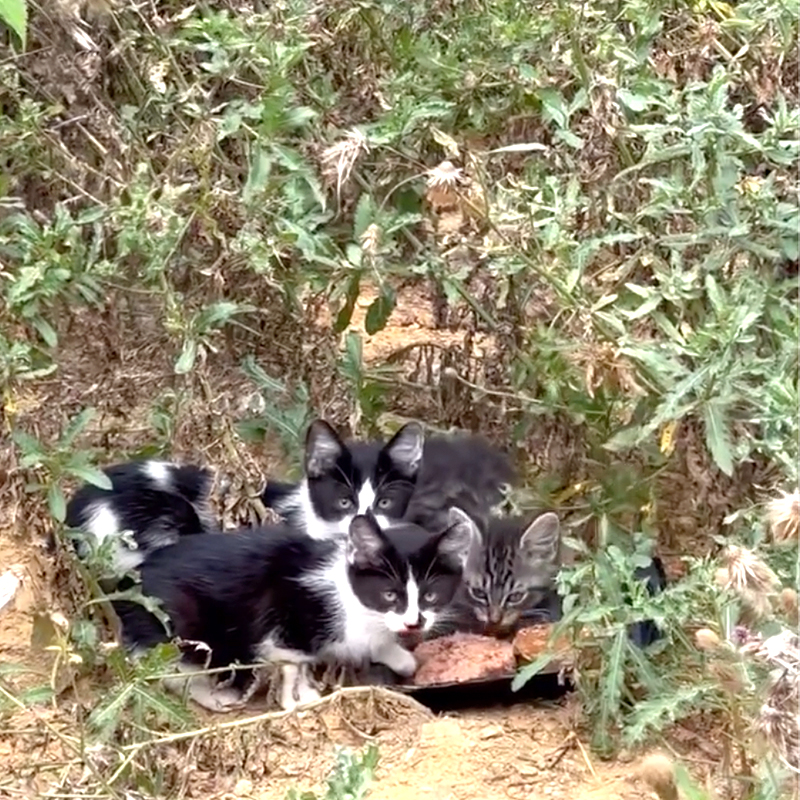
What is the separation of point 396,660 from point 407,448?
65 cm

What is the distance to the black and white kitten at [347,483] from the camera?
4.33m

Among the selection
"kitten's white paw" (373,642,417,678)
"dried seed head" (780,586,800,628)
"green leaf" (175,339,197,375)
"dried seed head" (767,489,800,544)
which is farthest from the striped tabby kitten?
"dried seed head" (767,489,800,544)

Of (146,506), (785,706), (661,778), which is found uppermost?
(785,706)

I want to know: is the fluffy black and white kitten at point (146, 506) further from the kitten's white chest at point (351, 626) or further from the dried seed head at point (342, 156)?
the dried seed head at point (342, 156)

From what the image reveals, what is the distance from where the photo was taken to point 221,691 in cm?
374

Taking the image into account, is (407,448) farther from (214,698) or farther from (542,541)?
(214,698)

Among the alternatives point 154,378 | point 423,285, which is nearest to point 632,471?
point 154,378

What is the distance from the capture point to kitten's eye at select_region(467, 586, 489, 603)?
163 inches

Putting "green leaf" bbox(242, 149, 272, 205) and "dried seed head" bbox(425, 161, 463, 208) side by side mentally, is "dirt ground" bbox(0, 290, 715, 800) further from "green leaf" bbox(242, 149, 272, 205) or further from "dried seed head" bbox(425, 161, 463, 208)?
"dried seed head" bbox(425, 161, 463, 208)

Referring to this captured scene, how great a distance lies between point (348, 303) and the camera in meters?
4.17

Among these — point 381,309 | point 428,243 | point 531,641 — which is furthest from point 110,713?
point 428,243

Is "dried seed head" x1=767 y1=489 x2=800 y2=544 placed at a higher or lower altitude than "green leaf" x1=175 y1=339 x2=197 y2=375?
higher

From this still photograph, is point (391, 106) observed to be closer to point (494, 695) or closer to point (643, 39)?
point (643, 39)

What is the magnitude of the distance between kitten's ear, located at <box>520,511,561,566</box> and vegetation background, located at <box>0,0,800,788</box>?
6 cm
